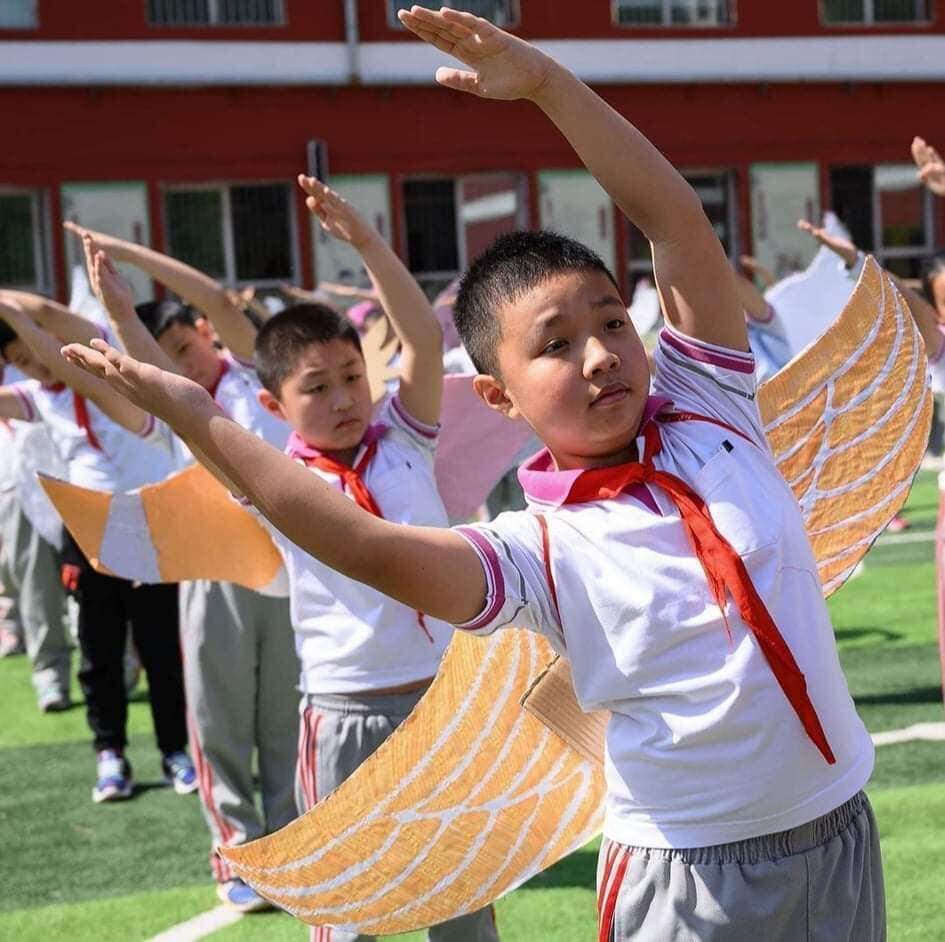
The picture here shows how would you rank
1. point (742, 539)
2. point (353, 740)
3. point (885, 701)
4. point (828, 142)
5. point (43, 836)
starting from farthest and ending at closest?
point (828, 142) → point (885, 701) → point (43, 836) → point (353, 740) → point (742, 539)

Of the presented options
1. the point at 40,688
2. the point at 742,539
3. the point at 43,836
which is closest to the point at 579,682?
the point at 742,539

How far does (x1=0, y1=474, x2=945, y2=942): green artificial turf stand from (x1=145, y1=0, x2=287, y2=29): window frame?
11.9 meters

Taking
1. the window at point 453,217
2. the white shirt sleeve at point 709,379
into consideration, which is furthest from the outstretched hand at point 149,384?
the window at point 453,217

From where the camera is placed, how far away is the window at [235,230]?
18891mm

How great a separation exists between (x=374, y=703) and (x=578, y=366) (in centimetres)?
154

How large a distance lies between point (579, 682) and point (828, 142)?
20207mm

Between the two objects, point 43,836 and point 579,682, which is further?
point 43,836

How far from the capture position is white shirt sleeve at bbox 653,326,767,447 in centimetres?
249

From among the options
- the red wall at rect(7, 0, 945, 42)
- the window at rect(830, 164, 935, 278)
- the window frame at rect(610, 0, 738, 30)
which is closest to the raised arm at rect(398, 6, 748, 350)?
Answer: the red wall at rect(7, 0, 945, 42)

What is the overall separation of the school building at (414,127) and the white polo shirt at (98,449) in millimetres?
11691

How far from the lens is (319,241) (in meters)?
19.2

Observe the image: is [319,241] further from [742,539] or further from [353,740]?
[742,539]

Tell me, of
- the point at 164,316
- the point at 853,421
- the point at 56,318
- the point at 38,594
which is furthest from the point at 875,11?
the point at 853,421

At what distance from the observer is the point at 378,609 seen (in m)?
3.71
